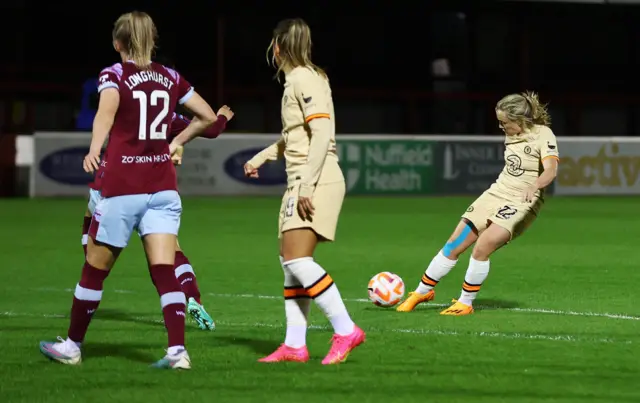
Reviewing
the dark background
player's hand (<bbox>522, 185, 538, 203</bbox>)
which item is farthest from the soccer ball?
the dark background

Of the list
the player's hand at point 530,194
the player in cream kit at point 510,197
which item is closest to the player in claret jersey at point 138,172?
the player in cream kit at point 510,197

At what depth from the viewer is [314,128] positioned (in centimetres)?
691

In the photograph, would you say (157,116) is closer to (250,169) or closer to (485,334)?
(250,169)

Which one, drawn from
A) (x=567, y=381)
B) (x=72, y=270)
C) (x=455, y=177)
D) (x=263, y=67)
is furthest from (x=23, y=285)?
(x=263, y=67)

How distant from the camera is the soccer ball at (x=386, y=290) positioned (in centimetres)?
999

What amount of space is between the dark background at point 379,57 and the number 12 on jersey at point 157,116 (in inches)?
990

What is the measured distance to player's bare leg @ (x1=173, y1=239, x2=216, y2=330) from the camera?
9.00 m

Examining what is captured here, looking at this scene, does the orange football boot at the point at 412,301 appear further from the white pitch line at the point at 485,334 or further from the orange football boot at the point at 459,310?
the white pitch line at the point at 485,334

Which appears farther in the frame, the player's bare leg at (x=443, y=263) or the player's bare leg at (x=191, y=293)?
the player's bare leg at (x=443, y=263)

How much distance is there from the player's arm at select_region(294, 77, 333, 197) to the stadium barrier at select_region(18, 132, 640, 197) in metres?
19.0

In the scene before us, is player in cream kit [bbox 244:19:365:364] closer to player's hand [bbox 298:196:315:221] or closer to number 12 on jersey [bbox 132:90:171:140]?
player's hand [bbox 298:196:315:221]

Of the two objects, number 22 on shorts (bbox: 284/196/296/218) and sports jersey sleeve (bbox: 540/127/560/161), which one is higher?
sports jersey sleeve (bbox: 540/127/560/161)

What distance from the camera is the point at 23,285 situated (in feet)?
39.4

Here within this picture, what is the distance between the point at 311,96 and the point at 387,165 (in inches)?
828
